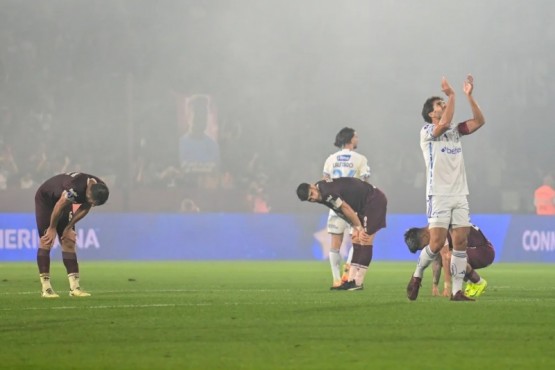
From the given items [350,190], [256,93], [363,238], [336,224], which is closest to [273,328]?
[363,238]

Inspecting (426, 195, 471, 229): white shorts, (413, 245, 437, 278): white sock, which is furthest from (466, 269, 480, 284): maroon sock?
(426, 195, 471, 229): white shorts

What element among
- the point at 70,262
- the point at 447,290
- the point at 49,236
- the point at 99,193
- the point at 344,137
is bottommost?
the point at 447,290

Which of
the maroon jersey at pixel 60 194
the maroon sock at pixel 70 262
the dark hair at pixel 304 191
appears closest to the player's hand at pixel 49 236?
the maroon jersey at pixel 60 194

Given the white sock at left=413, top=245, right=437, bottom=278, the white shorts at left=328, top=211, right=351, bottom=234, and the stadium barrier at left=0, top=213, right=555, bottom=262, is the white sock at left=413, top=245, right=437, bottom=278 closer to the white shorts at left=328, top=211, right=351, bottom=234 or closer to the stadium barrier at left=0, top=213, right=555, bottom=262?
the white shorts at left=328, top=211, right=351, bottom=234

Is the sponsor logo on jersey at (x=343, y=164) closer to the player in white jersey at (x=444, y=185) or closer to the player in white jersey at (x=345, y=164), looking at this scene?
the player in white jersey at (x=345, y=164)

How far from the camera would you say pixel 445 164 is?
12422 mm

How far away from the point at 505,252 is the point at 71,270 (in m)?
16.5

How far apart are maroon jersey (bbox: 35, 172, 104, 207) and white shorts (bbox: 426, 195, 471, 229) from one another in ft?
11.6

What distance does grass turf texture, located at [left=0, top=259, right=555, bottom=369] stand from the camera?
25.4 ft

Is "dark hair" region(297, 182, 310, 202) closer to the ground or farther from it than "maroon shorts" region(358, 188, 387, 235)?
farther from it

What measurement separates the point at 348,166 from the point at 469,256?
2.69m

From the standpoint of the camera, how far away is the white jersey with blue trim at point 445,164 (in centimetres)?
1236

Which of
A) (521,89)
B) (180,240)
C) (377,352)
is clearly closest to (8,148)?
(180,240)

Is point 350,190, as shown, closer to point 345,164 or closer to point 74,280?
point 345,164
